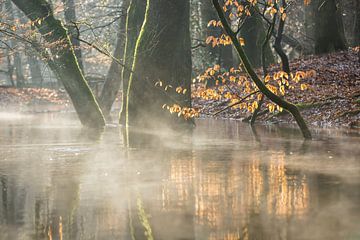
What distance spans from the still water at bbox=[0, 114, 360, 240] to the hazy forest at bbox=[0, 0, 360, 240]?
24 mm

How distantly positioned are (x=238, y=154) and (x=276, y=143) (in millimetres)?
1998

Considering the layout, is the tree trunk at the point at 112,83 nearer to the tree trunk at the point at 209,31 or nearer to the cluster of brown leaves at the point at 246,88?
the tree trunk at the point at 209,31

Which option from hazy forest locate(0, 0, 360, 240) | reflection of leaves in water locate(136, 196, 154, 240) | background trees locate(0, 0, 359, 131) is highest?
background trees locate(0, 0, 359, 131)

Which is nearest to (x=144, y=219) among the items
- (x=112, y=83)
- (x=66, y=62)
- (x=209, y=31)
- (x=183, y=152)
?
(x=183, y=152)

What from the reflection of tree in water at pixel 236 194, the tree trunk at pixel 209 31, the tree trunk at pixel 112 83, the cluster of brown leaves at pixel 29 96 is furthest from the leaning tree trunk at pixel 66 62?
the cluster of brown leaves at pixel 29 96

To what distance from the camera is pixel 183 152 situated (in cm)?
1248

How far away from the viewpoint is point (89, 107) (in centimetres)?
1984

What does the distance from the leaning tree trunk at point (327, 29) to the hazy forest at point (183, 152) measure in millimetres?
43

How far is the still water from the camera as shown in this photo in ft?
20.2

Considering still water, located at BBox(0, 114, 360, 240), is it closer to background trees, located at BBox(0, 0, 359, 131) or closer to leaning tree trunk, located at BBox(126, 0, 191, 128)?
background trees, located at BBox(0, 0, 359, 131)

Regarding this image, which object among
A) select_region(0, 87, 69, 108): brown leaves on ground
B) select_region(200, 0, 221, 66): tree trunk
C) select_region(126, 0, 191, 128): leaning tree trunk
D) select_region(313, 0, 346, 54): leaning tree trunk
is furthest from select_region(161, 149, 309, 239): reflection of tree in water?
select_region(0, 87, 69, 108): brown leaves on ground

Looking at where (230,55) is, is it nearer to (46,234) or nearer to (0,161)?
(0,161)

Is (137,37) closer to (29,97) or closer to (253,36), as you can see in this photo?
(253,36)

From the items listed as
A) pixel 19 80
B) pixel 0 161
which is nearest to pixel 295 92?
pixel 0 161
